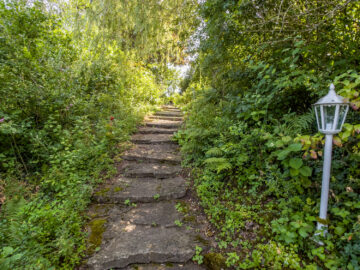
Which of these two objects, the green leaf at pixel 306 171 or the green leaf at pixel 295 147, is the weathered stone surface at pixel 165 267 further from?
the green leaf at pixel 295 147

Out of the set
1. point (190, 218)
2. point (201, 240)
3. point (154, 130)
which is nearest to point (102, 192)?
point (190, 218)

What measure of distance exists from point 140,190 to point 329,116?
107 inches

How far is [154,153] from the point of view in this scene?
154 inches

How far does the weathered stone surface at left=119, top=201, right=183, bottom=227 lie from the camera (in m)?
2.28

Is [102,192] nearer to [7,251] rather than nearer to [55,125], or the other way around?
[7,251]

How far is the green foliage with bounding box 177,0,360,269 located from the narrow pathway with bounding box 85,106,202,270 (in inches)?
17.6

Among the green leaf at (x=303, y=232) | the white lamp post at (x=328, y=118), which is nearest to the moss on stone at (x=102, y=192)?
the green leaf at (x=303, y=232)

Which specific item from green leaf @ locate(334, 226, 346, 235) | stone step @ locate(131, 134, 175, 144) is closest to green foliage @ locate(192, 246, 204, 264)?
green leaf @ locate(334, 226, 346, 235)

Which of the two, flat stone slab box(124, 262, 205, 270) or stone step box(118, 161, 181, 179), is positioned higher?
stone step box(118, 161, 181, 179)

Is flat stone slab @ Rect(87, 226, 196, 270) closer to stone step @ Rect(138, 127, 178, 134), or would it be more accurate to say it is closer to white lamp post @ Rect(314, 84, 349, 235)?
white lamp post @ Rect(314, 84, 349, 235)

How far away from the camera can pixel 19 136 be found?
294 centimetres

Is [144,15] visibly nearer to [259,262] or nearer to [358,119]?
[358,119]

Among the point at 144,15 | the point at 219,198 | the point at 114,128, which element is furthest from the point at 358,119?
the point at 114,128

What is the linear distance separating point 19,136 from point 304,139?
4.39 m
